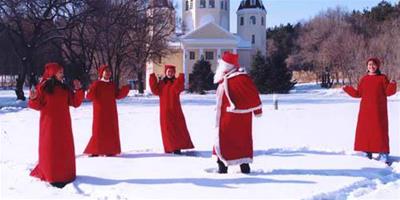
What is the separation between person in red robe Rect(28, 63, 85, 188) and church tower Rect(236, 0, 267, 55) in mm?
67569

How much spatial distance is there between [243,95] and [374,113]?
312 cm

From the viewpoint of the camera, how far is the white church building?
218 ft

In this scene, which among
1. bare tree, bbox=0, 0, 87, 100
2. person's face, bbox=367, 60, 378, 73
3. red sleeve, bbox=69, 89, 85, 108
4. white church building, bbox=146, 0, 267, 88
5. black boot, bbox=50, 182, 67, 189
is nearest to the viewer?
black boot, bbox=50, 182, 67, 189

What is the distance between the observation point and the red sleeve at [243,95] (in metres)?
8.41

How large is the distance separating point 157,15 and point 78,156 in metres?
42.3

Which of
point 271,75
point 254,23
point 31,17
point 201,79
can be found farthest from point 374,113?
point 254,23

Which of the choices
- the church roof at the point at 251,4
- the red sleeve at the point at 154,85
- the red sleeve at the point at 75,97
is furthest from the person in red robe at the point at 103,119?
the church roof at the point at 251,4

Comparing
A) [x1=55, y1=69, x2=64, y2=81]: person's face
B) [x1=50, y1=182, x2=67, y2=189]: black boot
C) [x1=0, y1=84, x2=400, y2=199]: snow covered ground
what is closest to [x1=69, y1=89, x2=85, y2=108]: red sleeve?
[x1=55, y1=69, x2=64, y2=81]: person's face

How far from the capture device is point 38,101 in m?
7.93

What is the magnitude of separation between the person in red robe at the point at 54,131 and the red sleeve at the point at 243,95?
2.48 meters

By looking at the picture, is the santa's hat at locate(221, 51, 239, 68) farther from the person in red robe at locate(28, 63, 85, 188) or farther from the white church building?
the white church building

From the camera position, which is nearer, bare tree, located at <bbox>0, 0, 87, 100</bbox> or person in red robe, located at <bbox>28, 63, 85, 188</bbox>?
person in red robe, located at <bbox>28, 63, 85, 188</bbox>

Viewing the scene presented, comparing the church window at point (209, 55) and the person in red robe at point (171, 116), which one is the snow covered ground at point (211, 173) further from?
the church window at point (209, 55)

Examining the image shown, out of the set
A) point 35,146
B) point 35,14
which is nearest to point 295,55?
point 35,14
